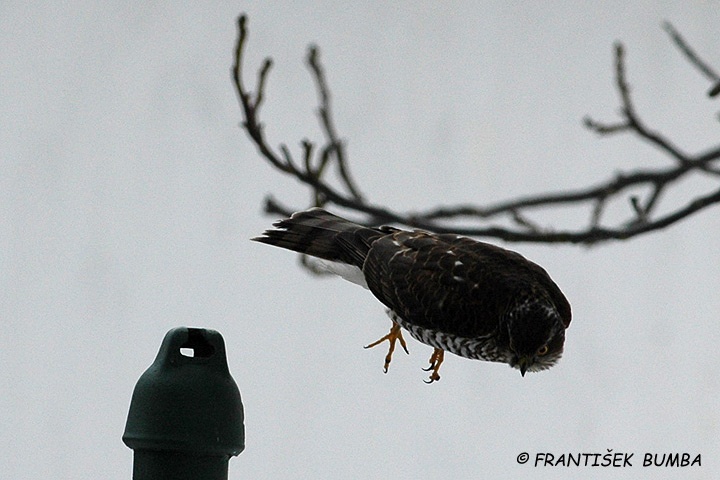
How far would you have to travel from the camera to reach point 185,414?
189 cm

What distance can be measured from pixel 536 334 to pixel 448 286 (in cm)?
26

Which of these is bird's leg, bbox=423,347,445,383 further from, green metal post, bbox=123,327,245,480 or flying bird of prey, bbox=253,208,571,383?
green metal post, bbox=123,327,245,480

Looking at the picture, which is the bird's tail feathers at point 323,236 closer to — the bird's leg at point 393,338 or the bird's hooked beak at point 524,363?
the bird's leg at point 393,338

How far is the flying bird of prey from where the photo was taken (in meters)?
2.33

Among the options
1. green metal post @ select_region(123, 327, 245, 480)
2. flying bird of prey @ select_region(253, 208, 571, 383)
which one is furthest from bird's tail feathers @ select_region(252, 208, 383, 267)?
green metal post @ select_region(123, 327, 245, 480)

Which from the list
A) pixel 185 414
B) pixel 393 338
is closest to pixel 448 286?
pixel 393 338

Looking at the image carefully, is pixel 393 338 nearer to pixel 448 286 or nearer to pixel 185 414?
pixel 448 286

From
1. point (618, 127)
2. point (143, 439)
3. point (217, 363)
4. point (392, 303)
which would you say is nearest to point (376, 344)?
point (392, 303)

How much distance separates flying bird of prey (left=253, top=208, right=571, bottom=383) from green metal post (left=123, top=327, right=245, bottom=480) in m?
0.35

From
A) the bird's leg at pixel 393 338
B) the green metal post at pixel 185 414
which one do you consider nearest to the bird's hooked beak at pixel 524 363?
the bird's leg at pixel 393 338

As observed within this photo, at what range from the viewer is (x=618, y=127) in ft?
10.8

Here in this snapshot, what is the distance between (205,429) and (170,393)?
9cm

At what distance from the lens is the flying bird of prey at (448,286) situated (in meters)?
2.33

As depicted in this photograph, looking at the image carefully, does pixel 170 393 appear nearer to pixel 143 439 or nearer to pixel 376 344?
pixel 143 439
